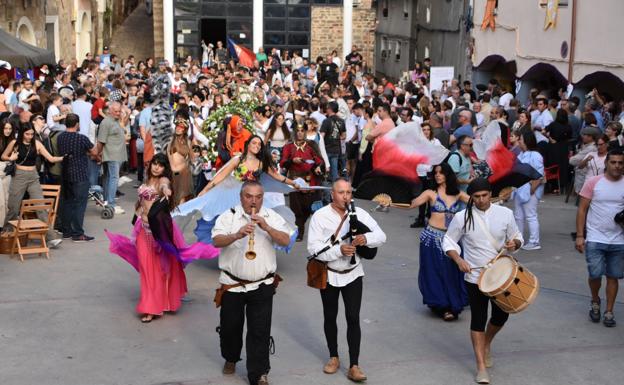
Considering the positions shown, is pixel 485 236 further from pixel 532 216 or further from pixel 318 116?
pixel 318 116

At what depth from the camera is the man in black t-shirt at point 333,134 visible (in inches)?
671

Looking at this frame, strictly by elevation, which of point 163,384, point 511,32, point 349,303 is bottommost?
point 163,384

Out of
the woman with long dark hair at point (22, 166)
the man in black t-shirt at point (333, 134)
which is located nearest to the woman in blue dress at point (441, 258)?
the woman with long dark hair at point (22, 166)

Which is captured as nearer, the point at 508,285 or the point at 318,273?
the point at 508,285

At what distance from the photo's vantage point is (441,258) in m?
9.79

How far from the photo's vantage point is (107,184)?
1559 cm

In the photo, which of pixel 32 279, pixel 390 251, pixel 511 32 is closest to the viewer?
pixel 32 279

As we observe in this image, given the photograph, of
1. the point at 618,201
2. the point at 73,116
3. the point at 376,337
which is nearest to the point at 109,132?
the point at 73,116

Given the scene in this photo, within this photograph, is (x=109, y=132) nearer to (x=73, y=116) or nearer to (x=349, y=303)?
(x=73, y=116)

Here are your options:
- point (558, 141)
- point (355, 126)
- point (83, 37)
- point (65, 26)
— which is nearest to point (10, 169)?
point (355, 126)

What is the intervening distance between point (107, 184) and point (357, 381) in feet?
27.7

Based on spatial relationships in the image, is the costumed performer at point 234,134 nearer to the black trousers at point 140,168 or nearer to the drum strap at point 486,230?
the black trousers at point 140,168

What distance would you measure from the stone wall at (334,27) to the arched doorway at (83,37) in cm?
894

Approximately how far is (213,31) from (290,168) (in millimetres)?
30242
